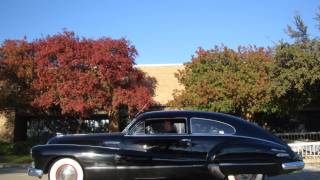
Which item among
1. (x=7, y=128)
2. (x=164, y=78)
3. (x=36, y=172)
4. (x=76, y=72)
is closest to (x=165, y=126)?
(x=36, y=172)

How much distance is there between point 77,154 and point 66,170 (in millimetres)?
389

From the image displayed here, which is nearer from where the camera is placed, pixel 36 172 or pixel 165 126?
pixel 36 172

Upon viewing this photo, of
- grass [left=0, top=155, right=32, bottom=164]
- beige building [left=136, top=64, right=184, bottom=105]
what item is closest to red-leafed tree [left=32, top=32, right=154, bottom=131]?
grass [left=0, top=155, right=32, bottom=164]

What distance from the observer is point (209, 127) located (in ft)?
34.1

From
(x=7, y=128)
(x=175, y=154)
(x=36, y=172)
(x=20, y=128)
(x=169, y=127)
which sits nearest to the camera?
(x=175, y=154)

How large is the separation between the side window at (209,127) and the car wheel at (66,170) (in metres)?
2.33

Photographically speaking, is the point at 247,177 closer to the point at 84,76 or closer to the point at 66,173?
the point at 66,173

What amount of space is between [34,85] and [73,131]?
582 cm

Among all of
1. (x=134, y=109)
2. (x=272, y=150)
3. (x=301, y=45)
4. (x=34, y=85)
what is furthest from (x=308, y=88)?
(x=272, y=150)

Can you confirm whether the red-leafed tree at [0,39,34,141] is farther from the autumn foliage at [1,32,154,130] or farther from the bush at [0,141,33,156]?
the bush at [0,141,33,156]

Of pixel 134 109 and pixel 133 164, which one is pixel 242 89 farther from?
pixel 133 164

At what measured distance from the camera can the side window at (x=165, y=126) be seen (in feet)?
34.2

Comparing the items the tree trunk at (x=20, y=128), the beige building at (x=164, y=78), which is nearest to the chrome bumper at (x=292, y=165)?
the beige building at (x=164, y=78)

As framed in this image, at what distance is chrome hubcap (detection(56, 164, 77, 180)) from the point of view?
1023cm
